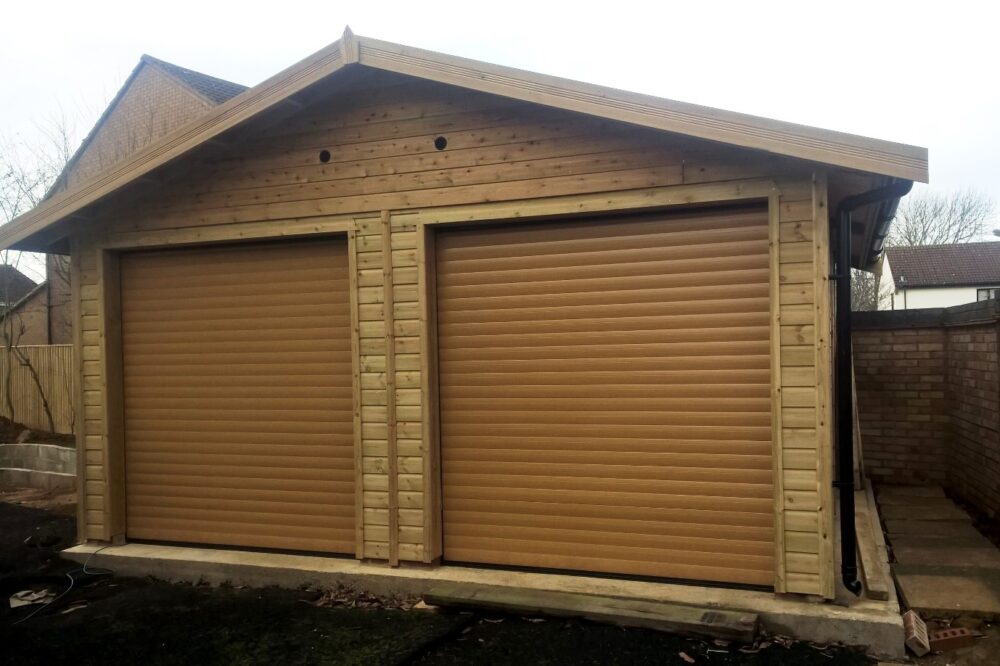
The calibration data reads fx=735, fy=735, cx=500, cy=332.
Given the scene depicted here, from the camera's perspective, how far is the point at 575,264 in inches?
229

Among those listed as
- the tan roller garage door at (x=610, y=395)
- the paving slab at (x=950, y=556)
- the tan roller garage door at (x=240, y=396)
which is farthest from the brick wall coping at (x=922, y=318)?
the tan roller garage door at (x=240, y=396)

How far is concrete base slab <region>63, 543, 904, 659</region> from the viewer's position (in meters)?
4.75

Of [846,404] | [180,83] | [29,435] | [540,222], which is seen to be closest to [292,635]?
[540,222]

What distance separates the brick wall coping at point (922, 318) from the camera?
287 inches

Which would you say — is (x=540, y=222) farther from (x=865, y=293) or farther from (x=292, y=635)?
(x=865, y=293)

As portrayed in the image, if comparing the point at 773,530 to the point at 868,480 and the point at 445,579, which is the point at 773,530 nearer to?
the point at 445,579

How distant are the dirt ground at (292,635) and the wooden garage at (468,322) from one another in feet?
1.85

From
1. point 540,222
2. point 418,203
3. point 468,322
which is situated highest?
point 418,203

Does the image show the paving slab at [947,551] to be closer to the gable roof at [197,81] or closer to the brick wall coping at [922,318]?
the brick wall coping at [922,318]

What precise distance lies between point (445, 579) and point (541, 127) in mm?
3633

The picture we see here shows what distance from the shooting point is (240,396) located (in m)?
6.87

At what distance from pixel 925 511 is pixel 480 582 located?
4.73 meters

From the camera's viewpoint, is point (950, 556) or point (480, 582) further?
point (950, 556)

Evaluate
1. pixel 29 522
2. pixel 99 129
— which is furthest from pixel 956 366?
pixel 99 129
